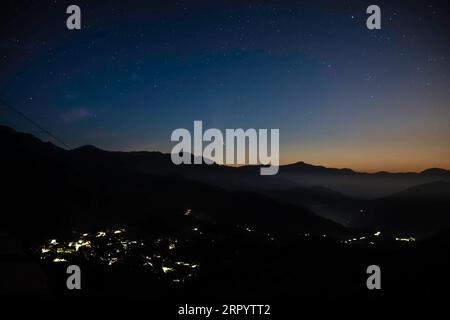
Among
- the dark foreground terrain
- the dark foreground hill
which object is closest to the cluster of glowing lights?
the dark foreground terrain

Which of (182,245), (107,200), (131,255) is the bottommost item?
(182,245)

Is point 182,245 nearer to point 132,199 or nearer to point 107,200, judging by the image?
point 107,200

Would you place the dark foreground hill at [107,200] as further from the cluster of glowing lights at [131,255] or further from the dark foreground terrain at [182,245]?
the cluster of glowing lights at [131,255]

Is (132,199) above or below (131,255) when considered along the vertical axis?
above

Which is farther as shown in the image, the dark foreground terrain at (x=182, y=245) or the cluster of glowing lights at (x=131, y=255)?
the cluster of glowing lights at (x=131, y=255)

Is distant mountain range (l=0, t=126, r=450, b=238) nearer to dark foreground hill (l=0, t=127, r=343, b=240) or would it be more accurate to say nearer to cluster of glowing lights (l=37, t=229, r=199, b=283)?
dark foreground hill (l=0, t=127, r=343, b=240)

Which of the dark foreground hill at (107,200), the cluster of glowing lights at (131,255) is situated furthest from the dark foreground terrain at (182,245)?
the dark foreground hill at (107,200)

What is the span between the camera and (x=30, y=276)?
365cm

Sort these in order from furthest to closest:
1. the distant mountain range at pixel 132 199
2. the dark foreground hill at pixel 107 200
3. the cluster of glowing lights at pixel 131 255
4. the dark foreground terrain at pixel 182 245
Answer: the distant mountain range at pixel 132 199, the dark foreground hill at pixel 107 200, the cluster of glowing lights at pixel 131 255, the dark foreground terrain at pixel 182 245

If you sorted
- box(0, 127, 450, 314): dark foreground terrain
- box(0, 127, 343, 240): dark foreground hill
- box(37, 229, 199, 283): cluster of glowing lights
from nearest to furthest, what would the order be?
box(0, 127, 450, 314): dark foreground terrain → box(37, 229, 199, 283): cluster of glowing lights → box(0, 127, 343, 240): dark foreground hill

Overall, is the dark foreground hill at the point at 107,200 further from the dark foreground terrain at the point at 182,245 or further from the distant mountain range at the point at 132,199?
the dark foreground terrain at the point at 182,245

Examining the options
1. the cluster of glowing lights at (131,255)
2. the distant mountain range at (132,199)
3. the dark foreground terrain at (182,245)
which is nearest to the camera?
the dark foreground terrain at (182,245)

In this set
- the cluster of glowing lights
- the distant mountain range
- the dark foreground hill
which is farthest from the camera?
the distant mountain range

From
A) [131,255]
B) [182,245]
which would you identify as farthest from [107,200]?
[131,255]
